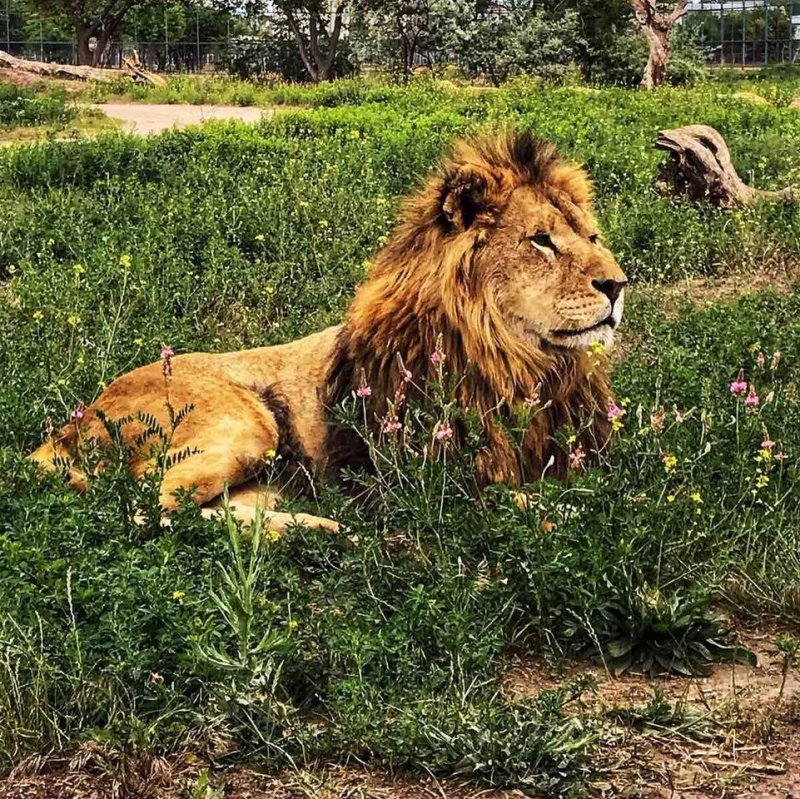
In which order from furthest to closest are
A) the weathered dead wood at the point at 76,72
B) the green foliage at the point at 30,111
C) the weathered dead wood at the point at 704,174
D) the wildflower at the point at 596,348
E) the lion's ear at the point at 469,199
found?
the weathered dead wood at the point at 76,72 → the green foliage at the point at 30,111 → the weathered dead wood at the point at 704,174 → the lion's ear at the point at 469,199 → the wildflower at the point at 596,348

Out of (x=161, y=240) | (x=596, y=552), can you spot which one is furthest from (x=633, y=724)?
(x=161, y=240)

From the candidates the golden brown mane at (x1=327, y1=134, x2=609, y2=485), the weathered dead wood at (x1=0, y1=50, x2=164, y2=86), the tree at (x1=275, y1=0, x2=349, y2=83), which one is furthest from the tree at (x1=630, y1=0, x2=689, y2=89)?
the golden brown mane at (x1=327, y1=134, x2=609, y2=485)

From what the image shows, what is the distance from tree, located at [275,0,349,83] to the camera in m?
33.2

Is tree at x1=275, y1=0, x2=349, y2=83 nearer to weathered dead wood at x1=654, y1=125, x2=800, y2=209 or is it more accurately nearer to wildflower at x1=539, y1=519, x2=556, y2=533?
weathered dead wood at x1=654, y1=125, x2=800, y2=209

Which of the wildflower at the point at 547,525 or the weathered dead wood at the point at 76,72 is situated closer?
the wildflower at the point at 547,525

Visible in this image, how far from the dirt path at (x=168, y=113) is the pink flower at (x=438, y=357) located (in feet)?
50.5

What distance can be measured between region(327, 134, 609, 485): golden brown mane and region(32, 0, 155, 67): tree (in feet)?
131

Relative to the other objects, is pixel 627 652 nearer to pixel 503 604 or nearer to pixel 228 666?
pixel 503 604

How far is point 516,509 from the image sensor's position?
3547 mm

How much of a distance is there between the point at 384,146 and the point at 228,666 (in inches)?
366

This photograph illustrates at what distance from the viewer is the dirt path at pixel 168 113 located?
1972 cm

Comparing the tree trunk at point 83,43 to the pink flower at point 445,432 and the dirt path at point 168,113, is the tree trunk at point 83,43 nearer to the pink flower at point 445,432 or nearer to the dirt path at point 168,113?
the dirt path at point 168,113

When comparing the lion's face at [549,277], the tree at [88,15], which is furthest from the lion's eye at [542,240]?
the tree at [88,15]

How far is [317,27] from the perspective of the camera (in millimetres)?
34312
